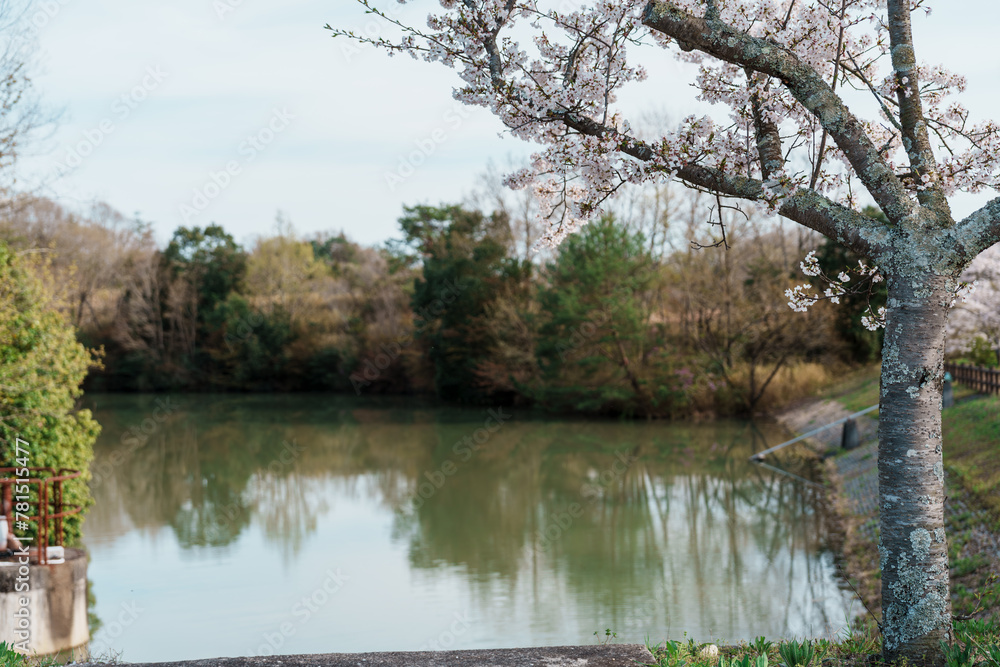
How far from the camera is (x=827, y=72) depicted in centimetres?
533

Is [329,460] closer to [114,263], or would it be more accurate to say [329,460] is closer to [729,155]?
[729,155]

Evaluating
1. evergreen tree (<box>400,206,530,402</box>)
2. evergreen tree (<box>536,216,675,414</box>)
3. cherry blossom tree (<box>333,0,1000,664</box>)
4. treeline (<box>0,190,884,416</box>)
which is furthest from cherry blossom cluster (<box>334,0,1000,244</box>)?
evergreen tree (<box>400,206,530,402</box>)

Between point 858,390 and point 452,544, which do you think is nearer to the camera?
point 452,544

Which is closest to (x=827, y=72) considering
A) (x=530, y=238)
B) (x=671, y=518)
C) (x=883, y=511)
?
(x=883, y=511)

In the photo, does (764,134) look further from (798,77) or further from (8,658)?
(8,658)

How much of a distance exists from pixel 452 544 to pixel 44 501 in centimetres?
577

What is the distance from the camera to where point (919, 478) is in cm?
398

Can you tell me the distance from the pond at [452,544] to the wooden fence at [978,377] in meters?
3.68

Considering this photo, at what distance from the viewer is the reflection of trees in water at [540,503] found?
946 centimetres

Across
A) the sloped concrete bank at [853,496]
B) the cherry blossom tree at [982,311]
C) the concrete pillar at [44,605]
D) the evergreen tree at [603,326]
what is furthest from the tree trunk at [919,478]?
the evergreen tree at [603,326]

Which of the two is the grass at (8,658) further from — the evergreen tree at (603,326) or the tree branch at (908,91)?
the evergreen tree at (603,326)

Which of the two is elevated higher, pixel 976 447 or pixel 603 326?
pixel 603 326

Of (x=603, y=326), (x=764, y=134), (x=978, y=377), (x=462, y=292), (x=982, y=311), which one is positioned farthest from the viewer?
(x=462, y=292)

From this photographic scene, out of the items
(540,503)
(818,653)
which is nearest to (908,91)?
(818,653)
